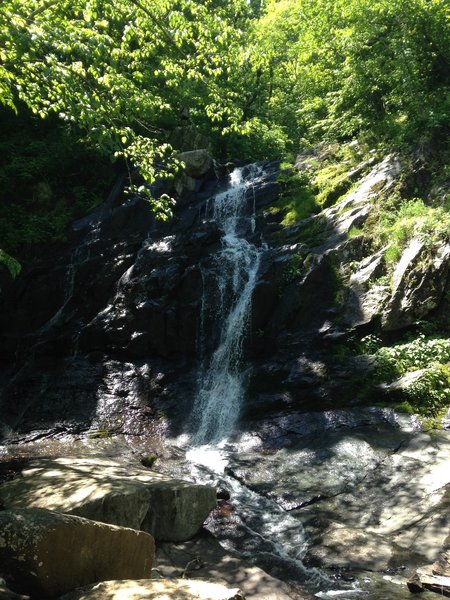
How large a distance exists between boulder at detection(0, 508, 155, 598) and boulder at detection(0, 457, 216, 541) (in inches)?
60.1

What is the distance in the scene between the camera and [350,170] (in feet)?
50.4

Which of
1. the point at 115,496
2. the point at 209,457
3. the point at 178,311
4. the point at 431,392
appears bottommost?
the point at 115,496

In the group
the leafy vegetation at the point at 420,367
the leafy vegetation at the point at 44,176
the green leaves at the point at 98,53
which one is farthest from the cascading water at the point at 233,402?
the leafy vegetation at the point at 44,176

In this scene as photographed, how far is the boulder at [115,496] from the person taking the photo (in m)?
5.37

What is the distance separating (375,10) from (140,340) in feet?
38.9

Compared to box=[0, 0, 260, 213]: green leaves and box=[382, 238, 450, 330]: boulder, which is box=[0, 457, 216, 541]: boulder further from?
box=[382, 238, 450, 330]: boulder

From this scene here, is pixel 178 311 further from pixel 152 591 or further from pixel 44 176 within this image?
pixel 44 176

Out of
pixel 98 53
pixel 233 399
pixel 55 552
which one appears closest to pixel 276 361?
pixel 233 399

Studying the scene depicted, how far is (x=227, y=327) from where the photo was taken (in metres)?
12.4

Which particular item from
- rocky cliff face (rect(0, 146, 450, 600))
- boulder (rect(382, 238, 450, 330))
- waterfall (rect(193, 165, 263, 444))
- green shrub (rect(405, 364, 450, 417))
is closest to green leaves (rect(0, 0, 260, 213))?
waterfall (rect(193, 165, 263, 444))

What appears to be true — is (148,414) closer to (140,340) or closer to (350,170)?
(140,340)

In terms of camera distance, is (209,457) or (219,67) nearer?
(219,67)

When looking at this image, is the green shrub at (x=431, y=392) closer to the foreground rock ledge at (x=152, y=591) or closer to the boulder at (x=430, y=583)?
the boulder at (x=430, y=583)

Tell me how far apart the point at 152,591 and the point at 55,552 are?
790 millimetres
